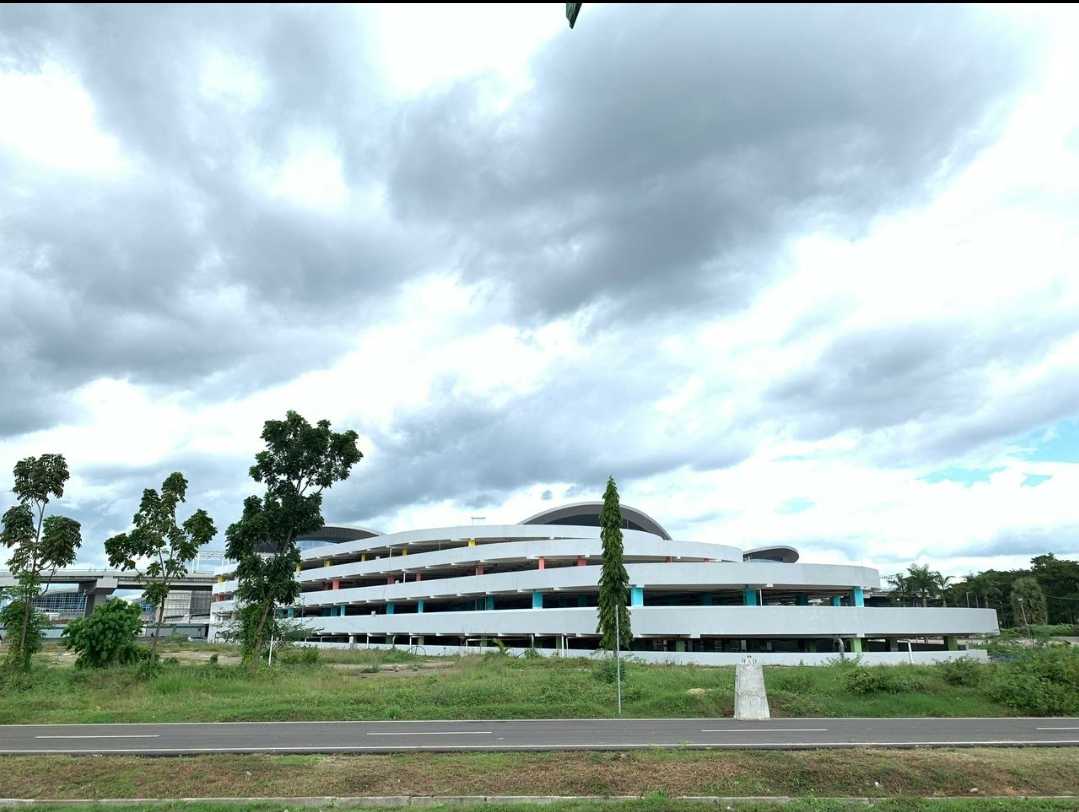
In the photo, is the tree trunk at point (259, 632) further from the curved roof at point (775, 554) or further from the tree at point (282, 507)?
the curved roof at point (775, 554)

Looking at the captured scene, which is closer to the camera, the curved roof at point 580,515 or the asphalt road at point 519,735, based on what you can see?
the asphalt road at point 519,735

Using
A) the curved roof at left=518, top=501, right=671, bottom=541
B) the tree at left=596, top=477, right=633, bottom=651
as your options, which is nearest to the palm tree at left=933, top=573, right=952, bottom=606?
the curved roof at left=518, top=501, right=671, bottom=541

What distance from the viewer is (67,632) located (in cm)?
3312

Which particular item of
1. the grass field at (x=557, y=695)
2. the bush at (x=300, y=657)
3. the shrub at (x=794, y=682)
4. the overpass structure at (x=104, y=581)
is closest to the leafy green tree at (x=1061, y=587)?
the grass field at (x=557, y=695)

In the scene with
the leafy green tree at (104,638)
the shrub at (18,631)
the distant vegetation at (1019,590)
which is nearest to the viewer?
the shrub at (18,631)

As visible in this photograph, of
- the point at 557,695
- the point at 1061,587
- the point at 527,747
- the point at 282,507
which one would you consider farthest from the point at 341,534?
the point at 1061,587

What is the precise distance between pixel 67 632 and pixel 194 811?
26879mm

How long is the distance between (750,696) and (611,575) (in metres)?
13.6

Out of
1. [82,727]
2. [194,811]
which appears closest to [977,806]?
[194,811]

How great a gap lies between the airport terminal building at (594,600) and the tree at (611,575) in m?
5.50

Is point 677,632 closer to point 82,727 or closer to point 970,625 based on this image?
point 970,625

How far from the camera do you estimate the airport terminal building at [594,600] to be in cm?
4134

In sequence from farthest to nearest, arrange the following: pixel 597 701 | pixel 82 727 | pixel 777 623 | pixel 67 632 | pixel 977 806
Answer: pixel 777 623 < pixel 67 632 < pixel 597 701 < pixel 82 727 < pixel 977 806

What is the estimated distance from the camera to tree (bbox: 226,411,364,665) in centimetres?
3772
